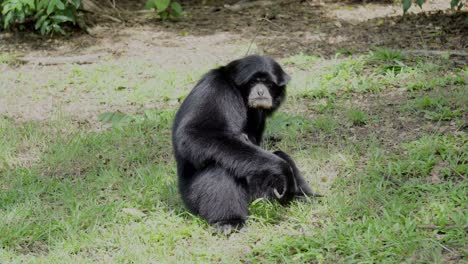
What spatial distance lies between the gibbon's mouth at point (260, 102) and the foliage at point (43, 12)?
5.34 metres

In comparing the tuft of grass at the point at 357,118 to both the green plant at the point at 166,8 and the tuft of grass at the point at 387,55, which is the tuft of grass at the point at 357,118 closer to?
the tuft of grass at the point at 387,55

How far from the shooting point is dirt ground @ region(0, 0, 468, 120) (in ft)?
28.5

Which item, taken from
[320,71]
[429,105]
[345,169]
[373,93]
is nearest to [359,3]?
[320,71]

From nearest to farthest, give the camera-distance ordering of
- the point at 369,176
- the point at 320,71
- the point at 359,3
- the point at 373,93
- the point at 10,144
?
the point at 369,176 → the point at 10,144 → the point at 373,93 → the point at 320,71 → the point at 359,3

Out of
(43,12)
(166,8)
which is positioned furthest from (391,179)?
(166,8)

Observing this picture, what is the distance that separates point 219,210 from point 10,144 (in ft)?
9.59

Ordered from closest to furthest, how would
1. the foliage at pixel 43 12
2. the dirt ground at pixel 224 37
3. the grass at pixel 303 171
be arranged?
the grass at pixel 303 171 → the dirt ground at pixel 224 37 → the foliage at pixel 43 12

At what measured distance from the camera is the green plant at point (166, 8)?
10750 millimetres

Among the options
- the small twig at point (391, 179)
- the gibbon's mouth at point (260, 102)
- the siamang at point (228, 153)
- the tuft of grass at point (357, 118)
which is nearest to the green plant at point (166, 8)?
the tuft of grass at point (357, 118)

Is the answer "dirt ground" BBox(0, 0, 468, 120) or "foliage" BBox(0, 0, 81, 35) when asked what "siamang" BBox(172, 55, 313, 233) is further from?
"foliage" BBox(0, 0, 81, 35)

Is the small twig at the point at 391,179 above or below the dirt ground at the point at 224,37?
below

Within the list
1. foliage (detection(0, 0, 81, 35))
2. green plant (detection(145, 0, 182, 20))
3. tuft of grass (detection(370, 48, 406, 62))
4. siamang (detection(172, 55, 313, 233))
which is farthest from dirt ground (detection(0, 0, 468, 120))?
siamang (detection(172, 55, 313, 233))

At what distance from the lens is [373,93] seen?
7152 millimetres

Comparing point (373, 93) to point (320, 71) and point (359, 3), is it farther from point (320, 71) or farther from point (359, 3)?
point (359, 3)
